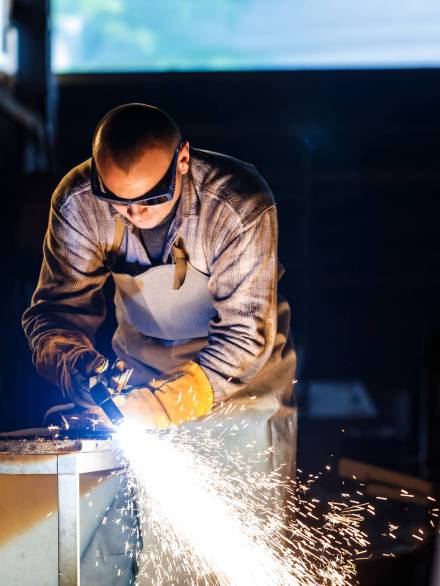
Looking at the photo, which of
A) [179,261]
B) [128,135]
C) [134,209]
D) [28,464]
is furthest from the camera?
[179,261]

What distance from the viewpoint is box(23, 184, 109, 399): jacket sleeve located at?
6.59 ft

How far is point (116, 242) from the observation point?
6.66 ft

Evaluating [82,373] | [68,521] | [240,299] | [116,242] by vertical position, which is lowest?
[68,521]

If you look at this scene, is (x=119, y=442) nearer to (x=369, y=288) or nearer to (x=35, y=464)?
(x=35, y=464)

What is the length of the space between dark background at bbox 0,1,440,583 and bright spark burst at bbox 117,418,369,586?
0.73m

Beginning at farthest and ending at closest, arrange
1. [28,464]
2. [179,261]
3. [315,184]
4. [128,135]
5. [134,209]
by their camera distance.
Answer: [315,184] → [179,261] → [134,209] → [128,135] → [28,464]

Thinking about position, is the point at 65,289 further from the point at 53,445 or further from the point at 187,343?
the point at 53,445

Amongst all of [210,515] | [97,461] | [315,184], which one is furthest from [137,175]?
[315,184]

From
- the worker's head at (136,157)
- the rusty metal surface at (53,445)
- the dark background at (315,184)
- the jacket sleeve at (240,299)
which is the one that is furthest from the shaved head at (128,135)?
the dark background at (315,184)

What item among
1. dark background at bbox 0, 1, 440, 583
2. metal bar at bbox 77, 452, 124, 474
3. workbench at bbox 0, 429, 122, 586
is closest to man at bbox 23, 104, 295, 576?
metal bar at bbox 77, 452, 124, 474

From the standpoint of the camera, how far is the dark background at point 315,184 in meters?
2.97

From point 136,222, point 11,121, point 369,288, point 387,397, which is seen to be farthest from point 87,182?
point 387,397

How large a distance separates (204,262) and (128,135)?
401 mm

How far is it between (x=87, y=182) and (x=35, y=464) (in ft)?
2.51
